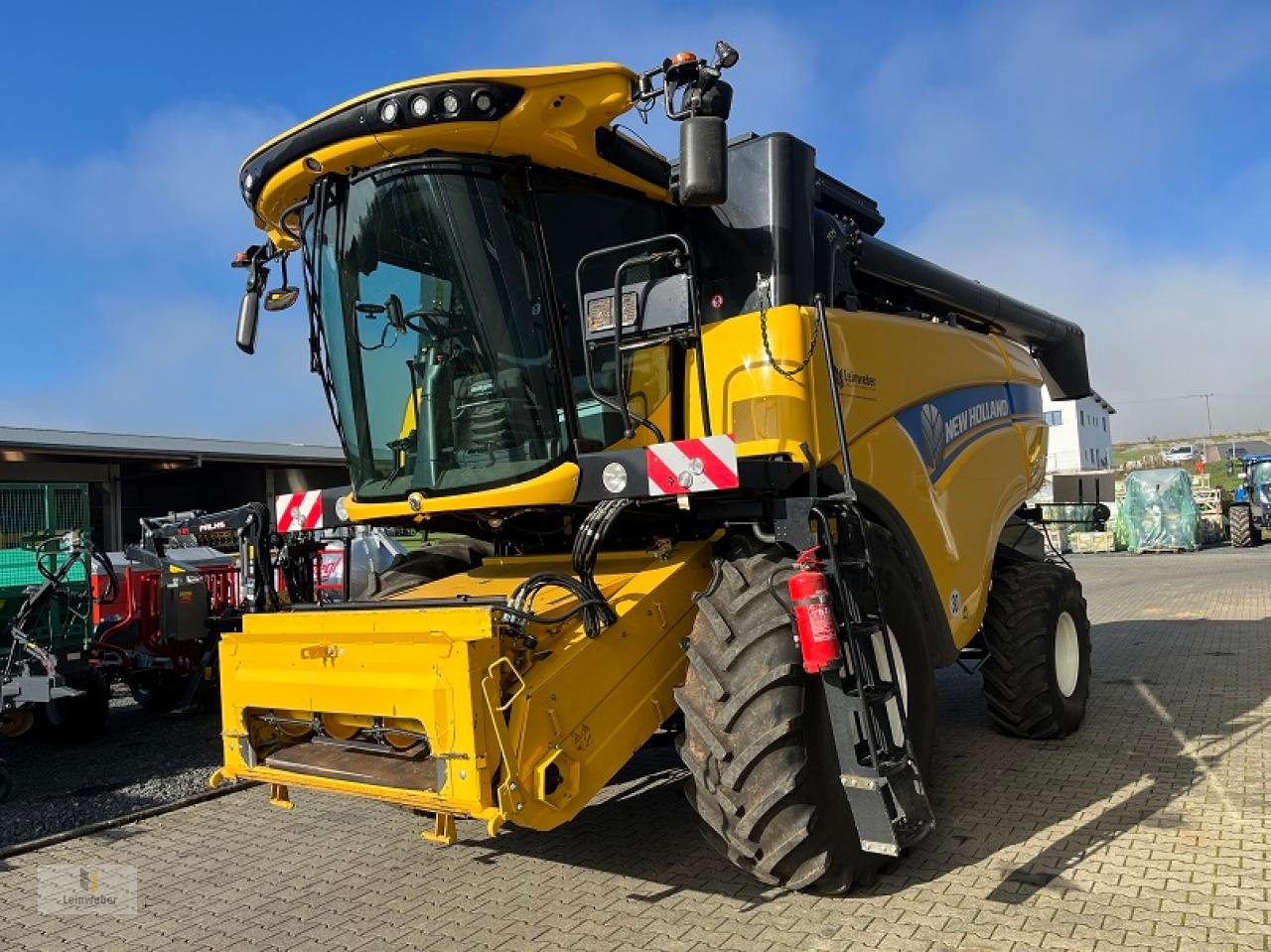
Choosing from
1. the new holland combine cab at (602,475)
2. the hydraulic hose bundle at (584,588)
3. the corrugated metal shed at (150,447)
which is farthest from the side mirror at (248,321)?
the corrugated metal shed at (150,447)

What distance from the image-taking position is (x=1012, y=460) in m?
6.52

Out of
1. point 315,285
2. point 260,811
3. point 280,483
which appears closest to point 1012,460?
point 315,285

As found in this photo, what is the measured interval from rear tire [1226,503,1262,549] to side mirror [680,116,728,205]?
26.2 m

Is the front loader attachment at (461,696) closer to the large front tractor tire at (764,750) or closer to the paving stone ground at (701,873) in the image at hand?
the large front tractor tire at (764,750)

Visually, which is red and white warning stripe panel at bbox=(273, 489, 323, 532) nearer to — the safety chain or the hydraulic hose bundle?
the hydraulic hose bundle

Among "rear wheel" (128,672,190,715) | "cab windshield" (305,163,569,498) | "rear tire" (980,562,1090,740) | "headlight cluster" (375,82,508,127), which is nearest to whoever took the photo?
"headlight cluster" (375,82,508,127)

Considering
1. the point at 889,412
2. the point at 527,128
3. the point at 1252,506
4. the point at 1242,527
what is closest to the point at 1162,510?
the point at 1242,527

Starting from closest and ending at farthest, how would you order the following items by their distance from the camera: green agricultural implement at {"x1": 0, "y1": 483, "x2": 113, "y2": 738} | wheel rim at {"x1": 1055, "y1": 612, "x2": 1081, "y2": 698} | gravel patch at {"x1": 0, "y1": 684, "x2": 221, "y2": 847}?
gravel patch at {"x1": 0, "y1": 684, "x2": 221, "y2": 847}, wheel rim at {"x1": 1055, "y1": 612, "x2": 1081, "y2": 698}, green agricultural implement at {"x1": 0, "y1": 483, "x2": 113, "y2": 738}

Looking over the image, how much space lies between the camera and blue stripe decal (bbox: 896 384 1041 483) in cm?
506

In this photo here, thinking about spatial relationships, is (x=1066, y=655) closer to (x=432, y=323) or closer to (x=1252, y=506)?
(x=432, y=323)

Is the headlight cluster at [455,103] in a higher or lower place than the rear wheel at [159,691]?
higher

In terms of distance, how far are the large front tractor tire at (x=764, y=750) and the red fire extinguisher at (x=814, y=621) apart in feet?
0.38

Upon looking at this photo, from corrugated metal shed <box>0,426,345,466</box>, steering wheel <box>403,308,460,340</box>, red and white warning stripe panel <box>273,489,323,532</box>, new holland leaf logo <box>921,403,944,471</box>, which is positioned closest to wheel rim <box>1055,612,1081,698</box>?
new holland leaf logo <box>921,403,944,471</box>

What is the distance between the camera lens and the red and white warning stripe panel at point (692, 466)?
365 cm
